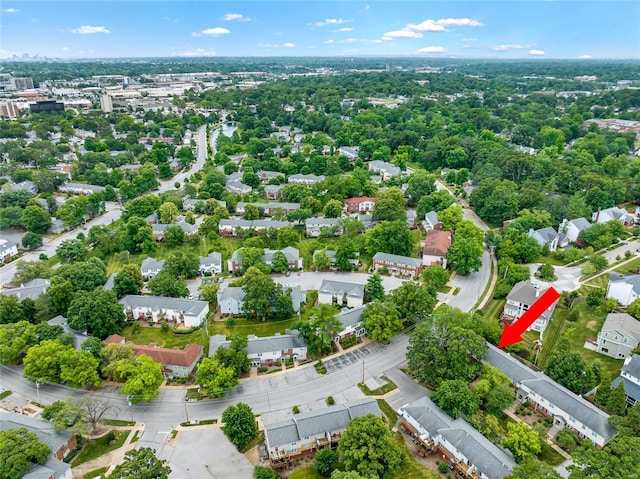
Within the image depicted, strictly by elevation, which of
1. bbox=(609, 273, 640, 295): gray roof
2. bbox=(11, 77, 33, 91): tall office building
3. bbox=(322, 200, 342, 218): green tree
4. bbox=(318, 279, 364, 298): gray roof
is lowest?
bbox=(318, 279, 364, 298): gray roof

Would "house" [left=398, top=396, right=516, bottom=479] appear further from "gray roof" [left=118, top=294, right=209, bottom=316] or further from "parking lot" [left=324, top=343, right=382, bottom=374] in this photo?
"gray roof" [left=118, top=294, right=209, bottom=316]

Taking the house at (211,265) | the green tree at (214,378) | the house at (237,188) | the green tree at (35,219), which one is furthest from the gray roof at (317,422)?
the house at (237,188)

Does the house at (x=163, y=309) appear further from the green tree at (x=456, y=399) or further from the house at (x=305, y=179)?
the house at (x=305, y=179)

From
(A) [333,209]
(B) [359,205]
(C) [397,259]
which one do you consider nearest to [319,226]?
(A) [333,209]

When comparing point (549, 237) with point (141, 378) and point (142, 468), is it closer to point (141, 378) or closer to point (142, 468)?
point (141, 378)

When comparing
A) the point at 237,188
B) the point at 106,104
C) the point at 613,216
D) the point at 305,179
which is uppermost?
the point at 106,104

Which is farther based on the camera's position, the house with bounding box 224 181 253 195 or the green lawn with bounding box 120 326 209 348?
the house with bounding box 224 181 253 195

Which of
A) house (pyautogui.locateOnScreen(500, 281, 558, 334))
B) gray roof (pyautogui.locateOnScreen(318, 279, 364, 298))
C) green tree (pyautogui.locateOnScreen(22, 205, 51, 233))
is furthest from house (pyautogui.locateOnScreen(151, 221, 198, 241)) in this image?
house (pyautogui.locateOnScreen(500, 281, 558, 334))
